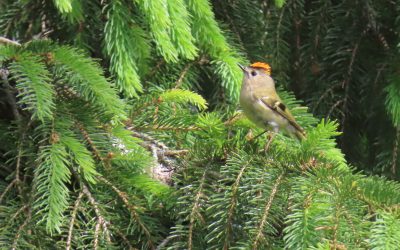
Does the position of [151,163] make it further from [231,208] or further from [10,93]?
[10,93]

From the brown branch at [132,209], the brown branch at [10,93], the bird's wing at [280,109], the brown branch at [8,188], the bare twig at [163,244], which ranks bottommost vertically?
the bare twig at [163,244]

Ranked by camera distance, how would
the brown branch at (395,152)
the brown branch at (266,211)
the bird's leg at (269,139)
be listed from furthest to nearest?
the brown branch at (395,152) < the bird's leg at (269,139) < the brown branch at (266,211)

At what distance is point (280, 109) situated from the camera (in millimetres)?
2943

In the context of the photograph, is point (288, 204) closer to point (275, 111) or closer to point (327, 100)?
point (275, 111)

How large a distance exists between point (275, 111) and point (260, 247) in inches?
36.4

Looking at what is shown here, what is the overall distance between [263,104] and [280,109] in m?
0.07

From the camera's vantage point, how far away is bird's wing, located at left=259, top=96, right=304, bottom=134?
281cm

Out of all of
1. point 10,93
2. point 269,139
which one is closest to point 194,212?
point 269,139

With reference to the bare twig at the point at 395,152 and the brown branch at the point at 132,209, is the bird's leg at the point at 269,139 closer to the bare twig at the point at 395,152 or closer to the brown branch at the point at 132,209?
the brown branch at the point at 132,209

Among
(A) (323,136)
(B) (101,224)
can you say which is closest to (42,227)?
(B) (101,224)

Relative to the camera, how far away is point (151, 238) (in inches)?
88.6

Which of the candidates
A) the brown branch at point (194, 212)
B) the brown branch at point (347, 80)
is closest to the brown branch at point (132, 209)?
the brown branch at point (194, 212)

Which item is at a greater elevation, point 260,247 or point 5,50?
point 5,50

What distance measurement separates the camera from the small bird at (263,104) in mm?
2734
